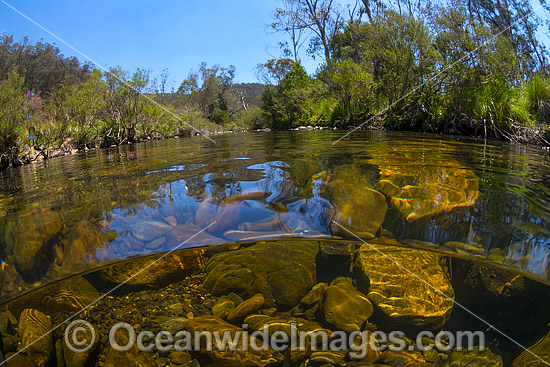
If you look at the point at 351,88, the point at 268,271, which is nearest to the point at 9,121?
the point at 268,271

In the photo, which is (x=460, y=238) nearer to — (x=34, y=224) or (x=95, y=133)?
(x=34, y=224)

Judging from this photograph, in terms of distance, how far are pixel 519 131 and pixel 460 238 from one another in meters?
Answer: 6.27

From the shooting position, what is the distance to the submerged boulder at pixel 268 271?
78.5 inches

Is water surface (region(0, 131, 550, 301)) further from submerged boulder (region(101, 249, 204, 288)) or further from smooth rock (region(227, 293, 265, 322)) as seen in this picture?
smooth rock (region(227, 293, 265, 322))

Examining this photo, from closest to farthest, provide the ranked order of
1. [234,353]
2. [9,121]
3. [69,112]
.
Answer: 1. [234,353]
2. [9,121]
3. [69,112]

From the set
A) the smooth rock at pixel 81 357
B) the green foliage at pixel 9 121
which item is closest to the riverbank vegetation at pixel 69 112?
the green foliage at pixel 9 121

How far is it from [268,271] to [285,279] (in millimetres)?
133

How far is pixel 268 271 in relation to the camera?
2.08 meters

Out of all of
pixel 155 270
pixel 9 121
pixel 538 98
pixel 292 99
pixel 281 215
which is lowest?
pixel 155 270

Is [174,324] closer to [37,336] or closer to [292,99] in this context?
[37,336]

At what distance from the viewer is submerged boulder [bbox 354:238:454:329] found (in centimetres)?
185

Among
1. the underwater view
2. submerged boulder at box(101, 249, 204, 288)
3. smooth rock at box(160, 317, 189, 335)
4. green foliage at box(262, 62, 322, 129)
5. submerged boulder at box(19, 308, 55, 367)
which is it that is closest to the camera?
submerged boulder at box(19, 308, 55, 367)

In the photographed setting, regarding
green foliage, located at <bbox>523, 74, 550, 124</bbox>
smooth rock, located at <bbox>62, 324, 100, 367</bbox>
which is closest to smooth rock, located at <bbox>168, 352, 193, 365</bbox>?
smooth rock, located at <bbox>62, 324, 100, 367</bbox>

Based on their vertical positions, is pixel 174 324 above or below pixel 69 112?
below
